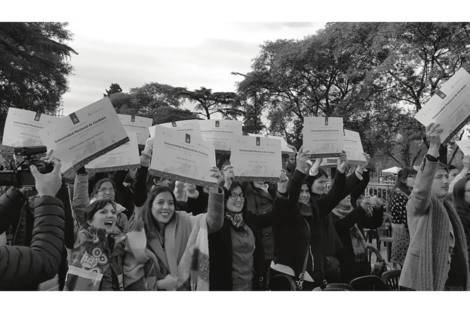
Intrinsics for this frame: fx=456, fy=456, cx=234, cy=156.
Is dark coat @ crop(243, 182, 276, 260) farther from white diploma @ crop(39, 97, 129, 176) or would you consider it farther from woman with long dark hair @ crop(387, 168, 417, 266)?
white diploma @ crop(39, 97, 129, 176)

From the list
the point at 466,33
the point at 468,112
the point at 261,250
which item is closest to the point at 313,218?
the point at 261,250

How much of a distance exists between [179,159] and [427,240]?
199 cm

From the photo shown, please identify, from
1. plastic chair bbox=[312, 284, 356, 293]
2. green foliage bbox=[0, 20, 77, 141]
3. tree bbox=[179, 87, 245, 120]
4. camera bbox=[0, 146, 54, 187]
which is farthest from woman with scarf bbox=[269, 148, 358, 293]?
tree bbox=[179, 87, 245, 120]

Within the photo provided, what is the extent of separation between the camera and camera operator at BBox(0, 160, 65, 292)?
6.59 ft

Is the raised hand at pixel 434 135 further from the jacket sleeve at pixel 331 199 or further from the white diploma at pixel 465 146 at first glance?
the white diploma at pixel 465 146

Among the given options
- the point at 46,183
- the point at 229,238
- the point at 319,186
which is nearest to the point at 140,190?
the point at 229,238

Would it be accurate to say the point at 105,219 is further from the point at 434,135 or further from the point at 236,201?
the point at 434,135

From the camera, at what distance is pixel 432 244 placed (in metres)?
3.40

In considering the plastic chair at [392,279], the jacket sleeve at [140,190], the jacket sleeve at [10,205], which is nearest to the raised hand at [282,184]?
the plastic chair at [392,279]

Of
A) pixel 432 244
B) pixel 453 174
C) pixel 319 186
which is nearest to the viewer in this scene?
pixel 432 244

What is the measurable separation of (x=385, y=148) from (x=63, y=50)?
621 inches

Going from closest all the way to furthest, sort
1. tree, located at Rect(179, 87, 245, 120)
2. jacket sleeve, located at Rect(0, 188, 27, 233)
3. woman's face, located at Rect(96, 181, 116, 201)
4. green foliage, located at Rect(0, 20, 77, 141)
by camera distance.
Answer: jacket sleeve, located at Rect(0, 188, 27, 233), woman's face, located at Rect(96, 181, 116, 201), green foliage, located at Rect(0, 20, 77, 141), tree, located at Rect(179, 87, 245, 120)

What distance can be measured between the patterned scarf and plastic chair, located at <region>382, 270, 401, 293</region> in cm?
122

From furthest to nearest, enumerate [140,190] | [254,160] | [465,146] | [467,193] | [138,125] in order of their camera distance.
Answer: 1. [138,125]
2. [465,146]
3. [254,160]
4. [140,190]
5. [467,193]
